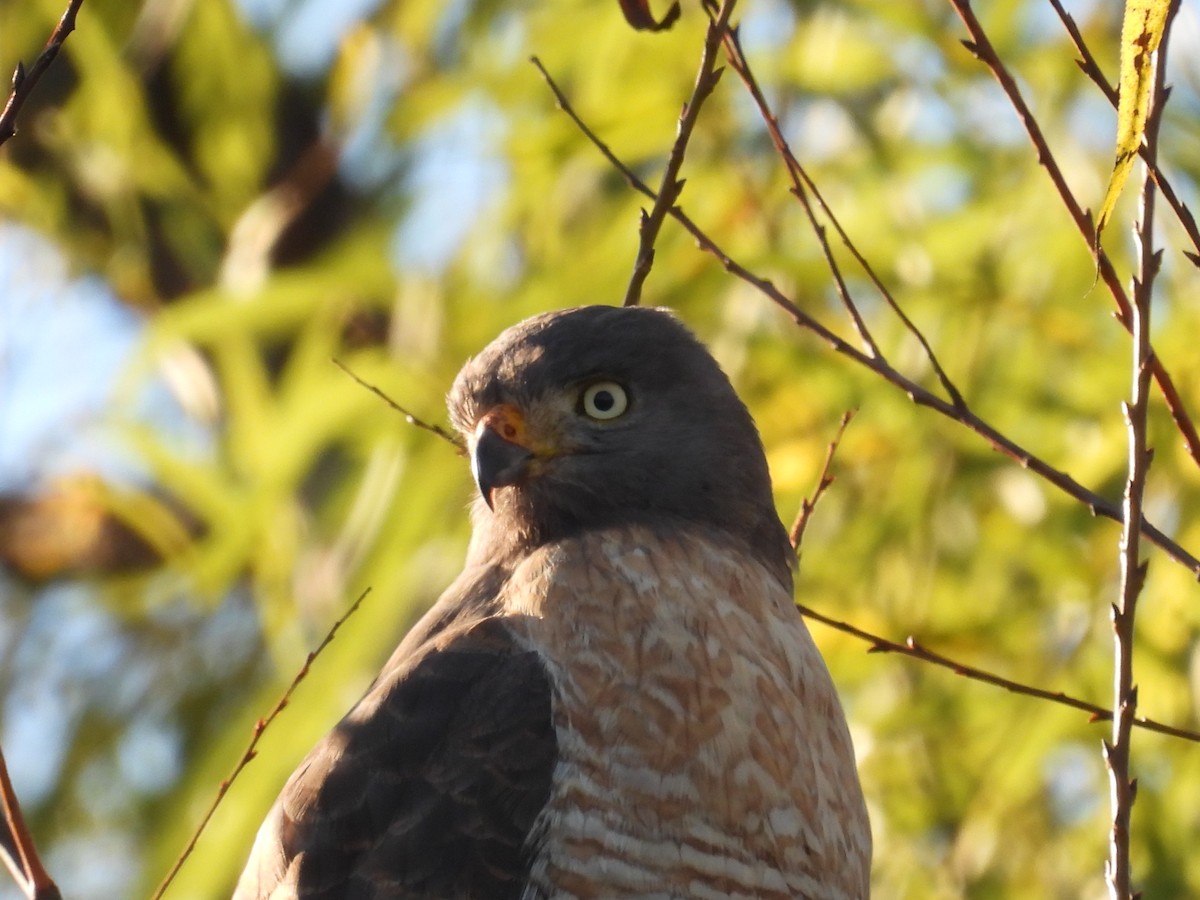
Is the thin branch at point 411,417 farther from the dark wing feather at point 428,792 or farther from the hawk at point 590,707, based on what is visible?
the dark wing feather at point 428,792

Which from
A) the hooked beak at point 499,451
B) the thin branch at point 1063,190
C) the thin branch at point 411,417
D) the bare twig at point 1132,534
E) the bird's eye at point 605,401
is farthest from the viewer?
the bird's eye at point 605,401

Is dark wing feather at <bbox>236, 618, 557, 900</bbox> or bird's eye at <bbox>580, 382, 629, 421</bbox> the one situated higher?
bird's eye at <bbox>580, 382, 629, 421</bbox>

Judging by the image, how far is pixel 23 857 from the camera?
2.14 meters

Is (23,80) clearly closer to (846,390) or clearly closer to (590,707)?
(590,707)

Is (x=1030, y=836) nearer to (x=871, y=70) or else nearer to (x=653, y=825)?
(x=871, y=70)

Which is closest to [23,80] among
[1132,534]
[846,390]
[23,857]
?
[23,857]

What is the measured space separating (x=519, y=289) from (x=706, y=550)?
7.24 feet

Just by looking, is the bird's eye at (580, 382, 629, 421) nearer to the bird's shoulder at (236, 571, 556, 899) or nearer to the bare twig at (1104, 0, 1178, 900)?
the bird's shoulder at (236, 571, 556, 899)

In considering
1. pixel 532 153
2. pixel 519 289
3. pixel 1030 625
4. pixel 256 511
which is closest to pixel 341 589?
pixel 256 511

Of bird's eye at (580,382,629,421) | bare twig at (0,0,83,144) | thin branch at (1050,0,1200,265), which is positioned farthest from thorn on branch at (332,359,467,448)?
thin branch at (1050,0,1200,265)

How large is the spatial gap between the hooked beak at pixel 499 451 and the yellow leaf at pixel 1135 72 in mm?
1418

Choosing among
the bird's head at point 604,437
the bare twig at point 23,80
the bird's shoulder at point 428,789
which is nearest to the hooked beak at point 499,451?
the bird's head at point 604,437

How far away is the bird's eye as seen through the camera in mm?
3299

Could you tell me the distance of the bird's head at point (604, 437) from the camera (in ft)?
10.6
